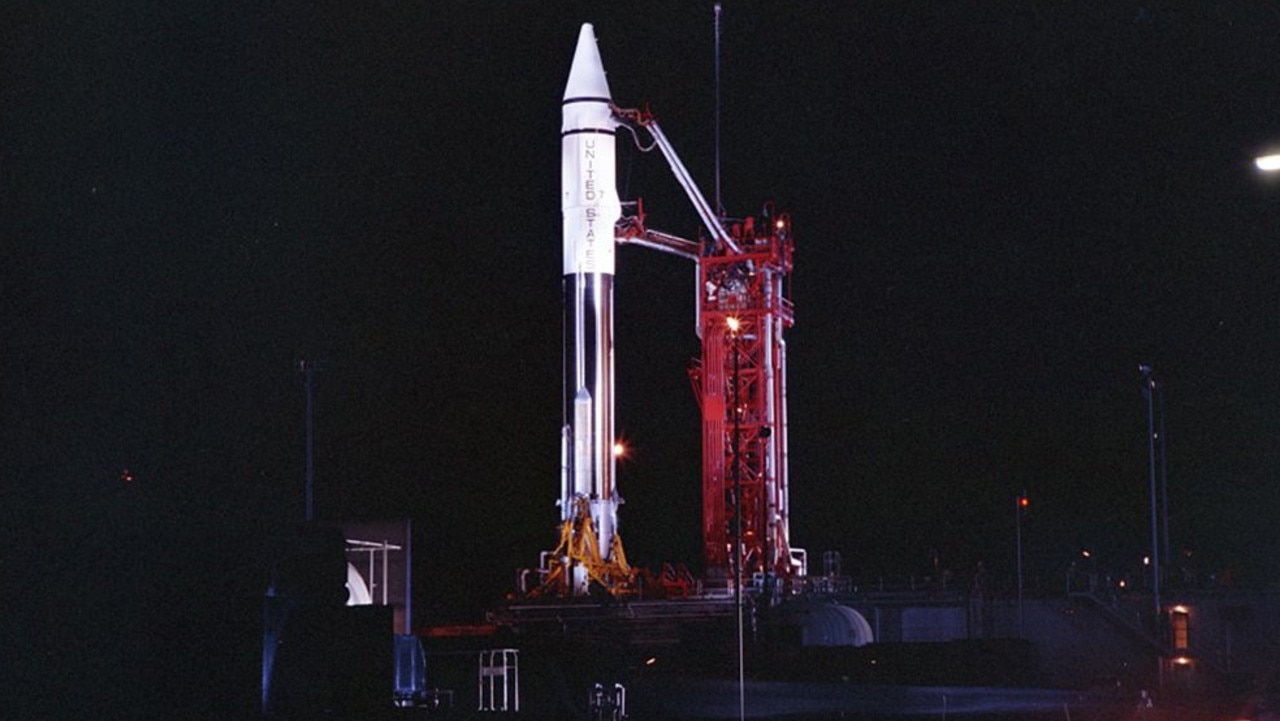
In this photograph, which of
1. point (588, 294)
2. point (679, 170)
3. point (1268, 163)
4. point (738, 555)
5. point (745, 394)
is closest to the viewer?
point (1268, 163)

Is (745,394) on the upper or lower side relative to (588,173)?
lower

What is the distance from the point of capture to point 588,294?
60844 mm

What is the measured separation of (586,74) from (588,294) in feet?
25.1

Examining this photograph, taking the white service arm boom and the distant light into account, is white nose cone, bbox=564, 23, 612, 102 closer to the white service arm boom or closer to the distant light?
the white service arm boom

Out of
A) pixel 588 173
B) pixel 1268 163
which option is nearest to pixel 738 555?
pixel 1268 163

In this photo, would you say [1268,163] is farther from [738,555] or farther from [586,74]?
[586,74]

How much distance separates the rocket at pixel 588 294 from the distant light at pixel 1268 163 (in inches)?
1832

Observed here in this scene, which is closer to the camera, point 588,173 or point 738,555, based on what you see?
point 738,555

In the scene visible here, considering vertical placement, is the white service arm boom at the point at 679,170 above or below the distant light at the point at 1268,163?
above

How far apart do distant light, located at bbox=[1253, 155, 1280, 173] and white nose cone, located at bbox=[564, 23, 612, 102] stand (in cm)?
4909

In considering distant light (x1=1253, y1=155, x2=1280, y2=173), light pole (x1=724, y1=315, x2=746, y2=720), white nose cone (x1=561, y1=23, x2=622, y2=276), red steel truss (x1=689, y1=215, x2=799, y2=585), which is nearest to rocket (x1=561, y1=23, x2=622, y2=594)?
white nose cone (x1=561, y1=23, x2=622, y2=276)

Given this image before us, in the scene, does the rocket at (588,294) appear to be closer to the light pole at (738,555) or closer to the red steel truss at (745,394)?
the red steel truss at (745,394)

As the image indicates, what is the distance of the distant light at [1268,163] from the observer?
515 inches

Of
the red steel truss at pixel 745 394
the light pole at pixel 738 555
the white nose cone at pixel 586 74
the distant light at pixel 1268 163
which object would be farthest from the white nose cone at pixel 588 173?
the distant light at pixel 1268 163
